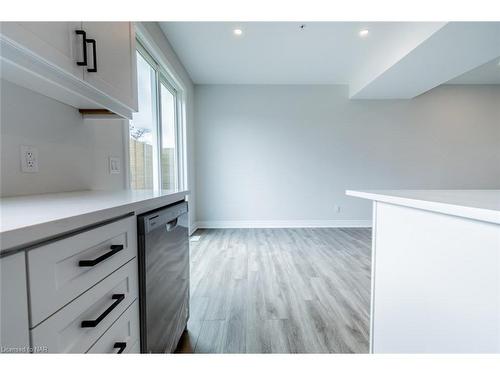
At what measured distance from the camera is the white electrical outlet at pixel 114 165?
4.96 ft

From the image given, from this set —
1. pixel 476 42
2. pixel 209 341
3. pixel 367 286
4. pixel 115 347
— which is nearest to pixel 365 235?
pixel 367 286

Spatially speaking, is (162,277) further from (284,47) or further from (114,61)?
(284,47)

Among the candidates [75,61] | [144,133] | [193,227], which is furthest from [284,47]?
[193,227]

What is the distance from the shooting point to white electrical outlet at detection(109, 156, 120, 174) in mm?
1512

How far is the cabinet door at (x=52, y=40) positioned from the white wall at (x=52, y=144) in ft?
0.96

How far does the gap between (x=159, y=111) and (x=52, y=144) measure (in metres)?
1.64

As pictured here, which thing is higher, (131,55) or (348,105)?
(348,105)

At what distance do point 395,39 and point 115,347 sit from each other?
3.65m

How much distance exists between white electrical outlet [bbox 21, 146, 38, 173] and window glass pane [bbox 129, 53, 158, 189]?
2.94 ft

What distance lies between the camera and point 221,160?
4.07 meters

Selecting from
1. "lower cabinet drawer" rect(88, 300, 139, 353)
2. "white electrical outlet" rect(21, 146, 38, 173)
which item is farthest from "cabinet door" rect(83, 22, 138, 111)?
"lower cabinet drawer" rect(88, 300, 139, 353)

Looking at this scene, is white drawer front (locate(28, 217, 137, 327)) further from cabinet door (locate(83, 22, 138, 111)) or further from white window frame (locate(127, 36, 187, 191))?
white window frame (locate(127, 36, 187, 191))

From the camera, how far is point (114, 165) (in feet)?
5.08
